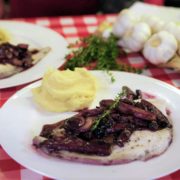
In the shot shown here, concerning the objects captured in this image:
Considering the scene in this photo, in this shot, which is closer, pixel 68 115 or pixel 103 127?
pixel 103 127

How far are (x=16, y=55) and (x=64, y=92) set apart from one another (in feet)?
1.27

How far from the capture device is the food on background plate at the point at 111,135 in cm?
115

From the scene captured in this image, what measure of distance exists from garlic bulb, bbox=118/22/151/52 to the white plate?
298 mm

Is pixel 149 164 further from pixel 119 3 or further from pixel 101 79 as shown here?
pixel 119 3

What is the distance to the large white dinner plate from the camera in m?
1.08

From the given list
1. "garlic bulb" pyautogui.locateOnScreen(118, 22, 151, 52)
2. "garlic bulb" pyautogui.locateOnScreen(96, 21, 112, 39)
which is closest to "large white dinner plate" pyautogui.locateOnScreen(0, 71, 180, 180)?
"garlic bulb" pyautogui.locateOnScreen(118, 22, 151, 52)

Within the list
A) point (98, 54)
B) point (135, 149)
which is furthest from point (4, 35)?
point (135, 149)

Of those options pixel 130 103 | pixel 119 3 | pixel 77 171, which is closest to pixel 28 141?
pixel 77 171

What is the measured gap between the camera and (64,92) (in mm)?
1435

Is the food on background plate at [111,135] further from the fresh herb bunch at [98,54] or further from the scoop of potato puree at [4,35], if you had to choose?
the scoop of potato puree at [4,35]

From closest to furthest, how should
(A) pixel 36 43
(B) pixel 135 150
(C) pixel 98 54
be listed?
(B) pixel 135 150, (C) pixel 98 54, (A) pixel 36 43

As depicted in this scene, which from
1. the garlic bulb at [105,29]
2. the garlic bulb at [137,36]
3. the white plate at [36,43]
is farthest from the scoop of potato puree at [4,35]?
the garlic bulb at [137,36]

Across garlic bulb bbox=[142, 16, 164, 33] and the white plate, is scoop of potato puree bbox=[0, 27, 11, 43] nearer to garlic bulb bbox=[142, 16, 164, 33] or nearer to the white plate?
the white plate

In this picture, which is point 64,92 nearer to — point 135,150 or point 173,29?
point 135,150
